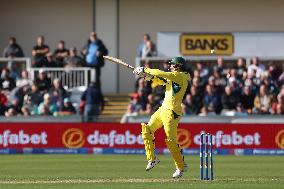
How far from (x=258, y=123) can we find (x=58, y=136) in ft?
16.7

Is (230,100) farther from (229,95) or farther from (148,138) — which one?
(148,138)

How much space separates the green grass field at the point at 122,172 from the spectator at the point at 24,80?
479 centimetres

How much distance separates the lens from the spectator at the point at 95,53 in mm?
30703

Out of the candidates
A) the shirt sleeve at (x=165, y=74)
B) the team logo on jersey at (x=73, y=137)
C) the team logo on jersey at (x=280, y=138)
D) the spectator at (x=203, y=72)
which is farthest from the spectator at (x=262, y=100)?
the shirt sleeve at (x=165, y=74)

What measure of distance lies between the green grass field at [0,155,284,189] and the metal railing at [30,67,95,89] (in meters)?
5.61

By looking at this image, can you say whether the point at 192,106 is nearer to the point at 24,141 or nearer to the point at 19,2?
the point at 24,141

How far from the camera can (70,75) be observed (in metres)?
31.8

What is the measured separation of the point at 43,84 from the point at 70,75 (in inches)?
60.7

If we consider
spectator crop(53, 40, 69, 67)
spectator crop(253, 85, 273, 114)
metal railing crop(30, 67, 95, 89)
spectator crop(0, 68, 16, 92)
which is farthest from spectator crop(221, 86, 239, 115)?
spectator crop(0, 68, 16, 92)

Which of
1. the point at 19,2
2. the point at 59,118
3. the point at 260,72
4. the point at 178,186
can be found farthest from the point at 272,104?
the point at 178,186

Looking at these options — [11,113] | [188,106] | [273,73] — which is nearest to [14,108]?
[11,113]

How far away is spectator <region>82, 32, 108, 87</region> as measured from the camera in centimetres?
3070

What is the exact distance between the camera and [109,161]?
2422 cm

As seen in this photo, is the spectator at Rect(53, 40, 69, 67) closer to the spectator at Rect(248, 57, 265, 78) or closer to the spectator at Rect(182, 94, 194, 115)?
the spectator at Rect(182, 94, 194, 115)
